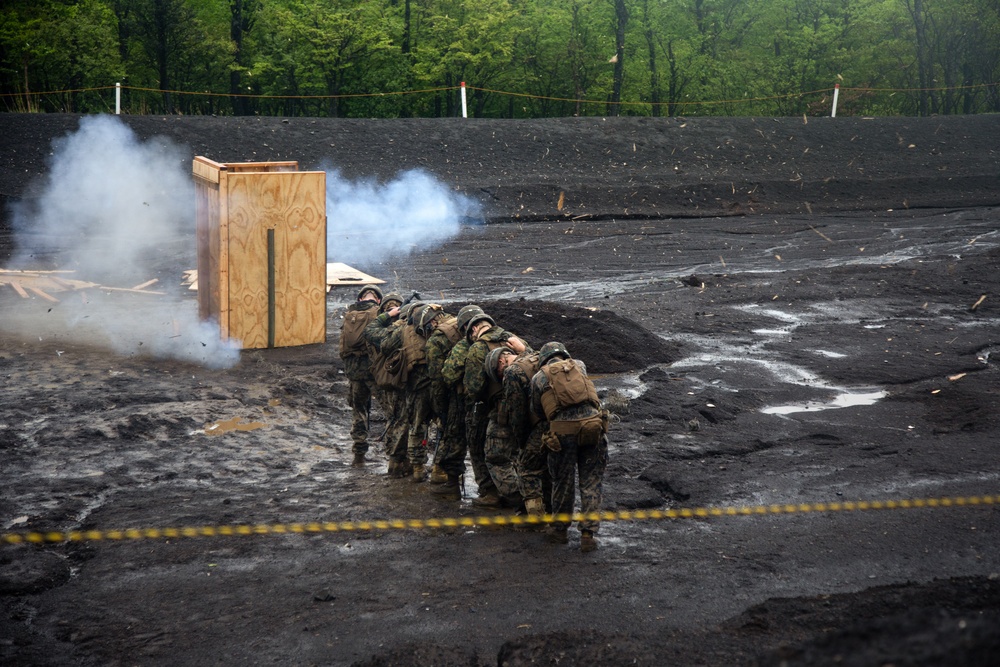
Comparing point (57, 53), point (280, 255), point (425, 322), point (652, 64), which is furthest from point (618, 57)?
point (425, 322)

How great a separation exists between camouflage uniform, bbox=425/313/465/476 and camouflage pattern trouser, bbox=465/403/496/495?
16cm

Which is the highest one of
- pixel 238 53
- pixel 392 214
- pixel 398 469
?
pixel 238 53

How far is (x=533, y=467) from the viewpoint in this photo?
8.41m

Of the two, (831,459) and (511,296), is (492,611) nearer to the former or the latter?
(831,459)

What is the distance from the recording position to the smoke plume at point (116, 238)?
1439 cm

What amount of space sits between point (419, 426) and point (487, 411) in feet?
2.92

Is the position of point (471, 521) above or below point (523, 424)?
below

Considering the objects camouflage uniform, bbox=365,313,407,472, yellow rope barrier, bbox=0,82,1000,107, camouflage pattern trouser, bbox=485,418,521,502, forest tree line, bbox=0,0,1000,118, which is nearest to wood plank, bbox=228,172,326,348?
camouflage uniform, bbox=365,313,407,472

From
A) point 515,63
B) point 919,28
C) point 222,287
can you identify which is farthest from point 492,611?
point 919,28

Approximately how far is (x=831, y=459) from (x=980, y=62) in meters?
33.9

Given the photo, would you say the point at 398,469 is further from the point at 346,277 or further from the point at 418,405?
the point at 346,277

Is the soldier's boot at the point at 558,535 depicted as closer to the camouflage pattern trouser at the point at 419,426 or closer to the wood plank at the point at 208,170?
the camouflage pattern trouser at the point at 419,426

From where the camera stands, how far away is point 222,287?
13.3 m

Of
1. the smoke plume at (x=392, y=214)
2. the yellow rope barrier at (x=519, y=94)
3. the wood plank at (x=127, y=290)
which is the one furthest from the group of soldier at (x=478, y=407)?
the yellow rope barrier at (x=519, y=94)
